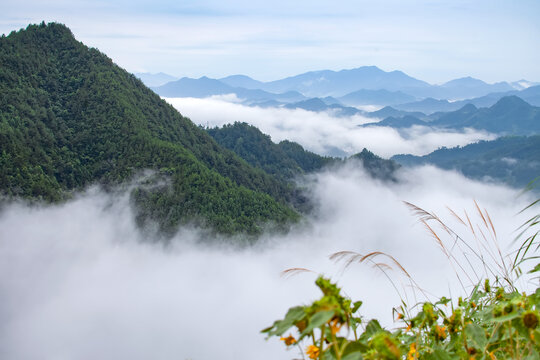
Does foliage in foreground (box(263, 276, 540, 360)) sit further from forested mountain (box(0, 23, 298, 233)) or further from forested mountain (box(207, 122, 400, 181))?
forested mountain (box(207, 122, 400, 181))

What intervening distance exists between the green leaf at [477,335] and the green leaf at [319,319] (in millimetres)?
978

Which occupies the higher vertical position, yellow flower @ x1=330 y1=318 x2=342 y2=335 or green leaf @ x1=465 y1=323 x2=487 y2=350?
yellow flower @ x1=330 y1=318 x2=342 y2=335

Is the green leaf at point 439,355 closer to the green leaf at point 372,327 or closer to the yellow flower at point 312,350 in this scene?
the green leaf at point 372,327

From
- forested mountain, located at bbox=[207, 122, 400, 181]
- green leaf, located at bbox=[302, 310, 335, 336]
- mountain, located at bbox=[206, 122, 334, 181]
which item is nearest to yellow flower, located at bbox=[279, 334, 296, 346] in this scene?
green leaf, located at bbox=[302, 310, 335, 336]

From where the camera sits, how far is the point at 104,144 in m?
84.1

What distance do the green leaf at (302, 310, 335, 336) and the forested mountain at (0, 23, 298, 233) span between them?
75619 millimetres

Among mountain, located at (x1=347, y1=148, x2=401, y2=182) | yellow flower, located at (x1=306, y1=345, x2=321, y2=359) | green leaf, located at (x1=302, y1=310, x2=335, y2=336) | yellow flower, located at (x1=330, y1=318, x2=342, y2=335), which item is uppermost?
green leaf, located at (x1=302, y1=310, x2=335, y2=336)

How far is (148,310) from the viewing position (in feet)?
383

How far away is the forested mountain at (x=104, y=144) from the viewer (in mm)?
77312

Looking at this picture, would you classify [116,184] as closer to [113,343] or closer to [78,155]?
[78,155]

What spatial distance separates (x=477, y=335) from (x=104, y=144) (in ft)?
292

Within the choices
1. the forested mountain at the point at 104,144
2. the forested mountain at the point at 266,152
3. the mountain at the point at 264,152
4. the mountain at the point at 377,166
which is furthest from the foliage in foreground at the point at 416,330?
the mountain at the point at 377,166

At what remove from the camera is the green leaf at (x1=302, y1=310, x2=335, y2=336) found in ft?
4.00

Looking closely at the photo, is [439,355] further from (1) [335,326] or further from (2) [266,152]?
(2) [266,152]
